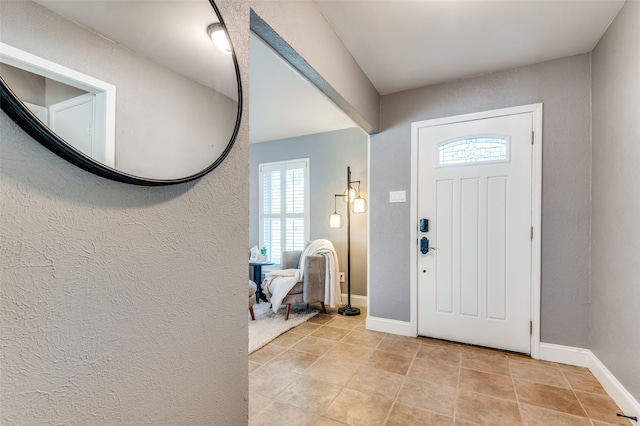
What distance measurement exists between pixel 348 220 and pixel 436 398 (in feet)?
8.14

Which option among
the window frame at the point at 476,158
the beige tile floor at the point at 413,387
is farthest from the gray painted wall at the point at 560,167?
the beige tile floor at the point at 413,387

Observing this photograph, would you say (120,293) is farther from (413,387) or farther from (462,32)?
(462,32)

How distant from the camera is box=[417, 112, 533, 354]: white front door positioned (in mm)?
2512

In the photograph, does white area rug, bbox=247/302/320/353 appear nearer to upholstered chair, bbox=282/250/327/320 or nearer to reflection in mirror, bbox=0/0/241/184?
upholstered chair, bbox=282/250/327/320

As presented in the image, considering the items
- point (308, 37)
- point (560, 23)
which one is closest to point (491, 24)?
point (560, 23)

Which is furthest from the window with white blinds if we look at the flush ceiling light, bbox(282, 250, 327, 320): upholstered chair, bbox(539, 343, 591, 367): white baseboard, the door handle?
the flush ceiling light

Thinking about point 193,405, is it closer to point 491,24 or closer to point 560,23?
point 491,24

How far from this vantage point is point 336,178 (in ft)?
14.1

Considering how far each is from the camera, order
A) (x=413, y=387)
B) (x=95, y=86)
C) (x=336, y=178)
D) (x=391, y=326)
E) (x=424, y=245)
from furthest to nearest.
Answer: (x=336, y=178), (x=391, y=326), (x=424, y=245), (x=413, y=387), (x=95, y=86)

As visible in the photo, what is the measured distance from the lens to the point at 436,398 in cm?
189

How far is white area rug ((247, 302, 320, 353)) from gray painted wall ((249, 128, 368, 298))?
0.84 metres

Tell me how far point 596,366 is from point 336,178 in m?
3.25

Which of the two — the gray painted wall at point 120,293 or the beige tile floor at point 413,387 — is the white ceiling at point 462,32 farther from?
the beige tile floor at point 413,387

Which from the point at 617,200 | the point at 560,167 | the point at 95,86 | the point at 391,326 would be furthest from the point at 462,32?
the point at 391,326
